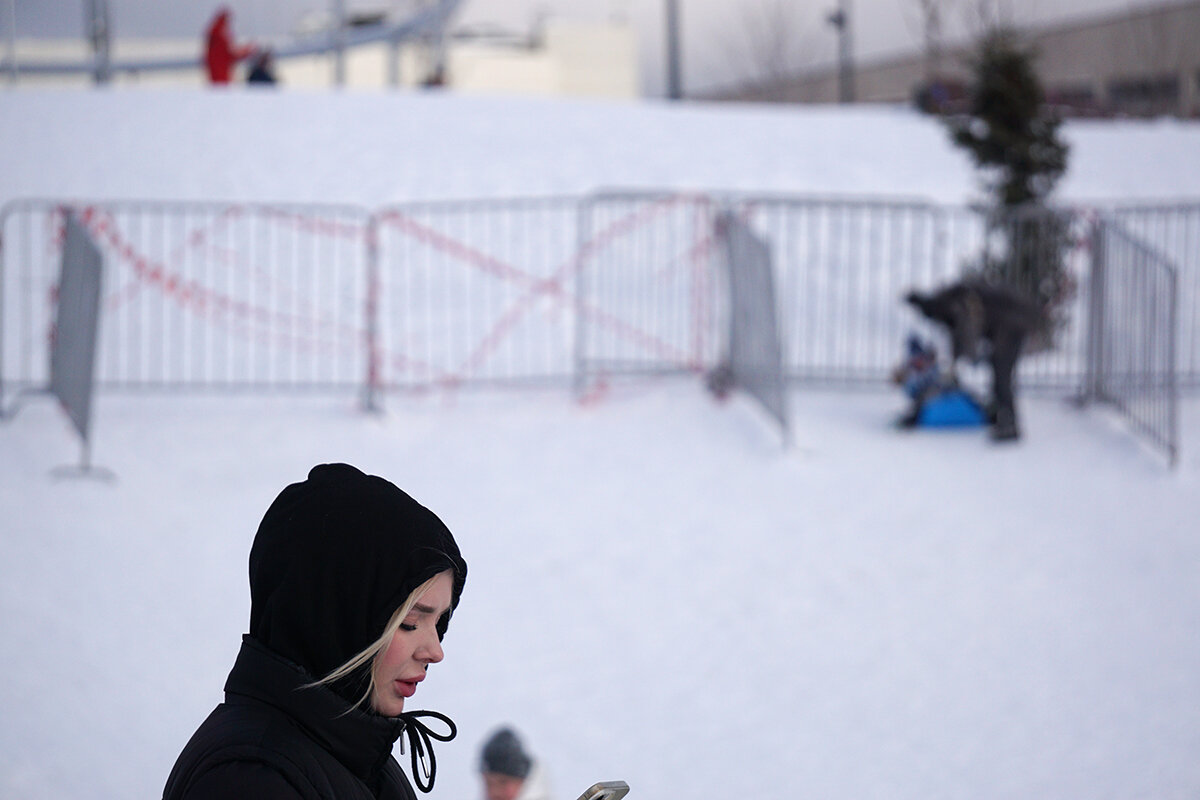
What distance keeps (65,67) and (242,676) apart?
22972 millimetres

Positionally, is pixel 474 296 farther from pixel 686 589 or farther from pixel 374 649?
pixel 374 649

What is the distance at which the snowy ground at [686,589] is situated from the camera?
5.43 m

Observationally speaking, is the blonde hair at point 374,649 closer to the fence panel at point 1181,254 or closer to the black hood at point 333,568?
the black hood at point 333,568

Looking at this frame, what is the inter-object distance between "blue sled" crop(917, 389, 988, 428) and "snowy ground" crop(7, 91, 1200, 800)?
251 mm

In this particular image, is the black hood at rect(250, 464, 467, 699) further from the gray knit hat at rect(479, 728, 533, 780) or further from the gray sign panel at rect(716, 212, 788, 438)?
the gray sign panel at rect(716, 212, 788, 438)

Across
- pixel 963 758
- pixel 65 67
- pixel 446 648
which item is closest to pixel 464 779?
pixel 446 648

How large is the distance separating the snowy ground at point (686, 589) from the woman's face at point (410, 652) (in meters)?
3.74

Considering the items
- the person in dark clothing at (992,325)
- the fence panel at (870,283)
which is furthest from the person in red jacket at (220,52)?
the person in dark clothing at (992,325)

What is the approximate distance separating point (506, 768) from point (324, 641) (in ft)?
9.11

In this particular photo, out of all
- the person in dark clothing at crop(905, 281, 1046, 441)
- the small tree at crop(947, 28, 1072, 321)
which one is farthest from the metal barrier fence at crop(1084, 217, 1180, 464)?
the small tree at crop(947, 28, 1072, 321)

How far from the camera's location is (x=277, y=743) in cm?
158

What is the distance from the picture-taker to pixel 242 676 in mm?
1645

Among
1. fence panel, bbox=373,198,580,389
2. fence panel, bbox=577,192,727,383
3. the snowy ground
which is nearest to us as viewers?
the snowy ground

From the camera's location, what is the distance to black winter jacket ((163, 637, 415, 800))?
1.53 metres
